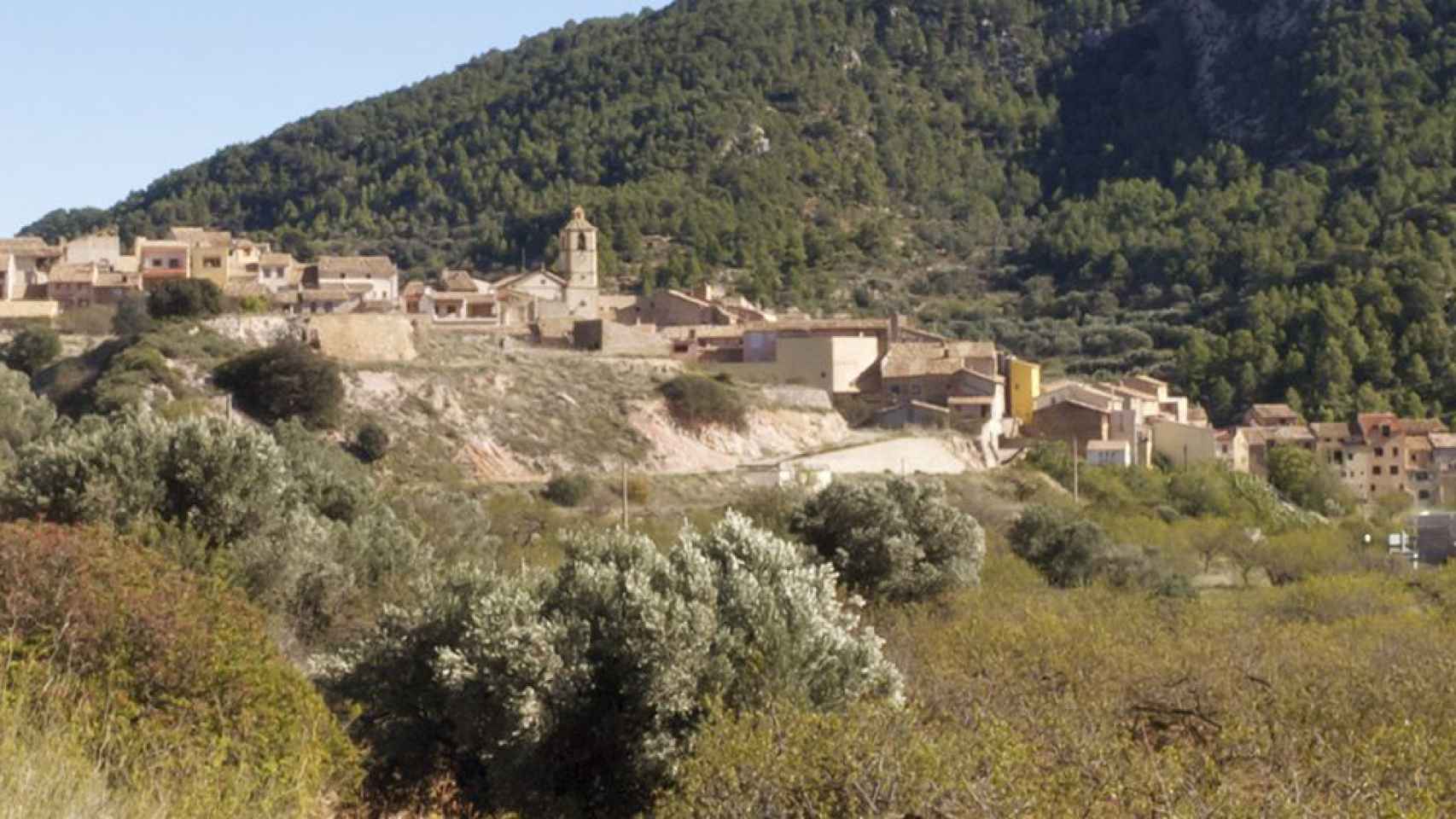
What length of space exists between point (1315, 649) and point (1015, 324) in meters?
59.0

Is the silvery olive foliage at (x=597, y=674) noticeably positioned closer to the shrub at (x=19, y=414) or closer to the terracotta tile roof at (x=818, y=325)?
the shrub at (x=19, y=414)

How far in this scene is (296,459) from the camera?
98.7 ft

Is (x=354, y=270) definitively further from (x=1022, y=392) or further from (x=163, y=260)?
(x=1022, y=392)

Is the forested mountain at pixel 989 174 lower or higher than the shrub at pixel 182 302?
higher

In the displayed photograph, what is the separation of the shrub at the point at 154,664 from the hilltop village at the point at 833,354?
36.4 meters

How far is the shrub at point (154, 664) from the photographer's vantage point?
12.9m

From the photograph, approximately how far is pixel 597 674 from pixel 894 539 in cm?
1249

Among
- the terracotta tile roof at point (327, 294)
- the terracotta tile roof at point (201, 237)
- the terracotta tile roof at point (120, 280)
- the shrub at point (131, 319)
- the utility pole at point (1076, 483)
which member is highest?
the terracotta tile roof at point (201, 237)

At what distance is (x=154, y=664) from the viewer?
48.8 feet

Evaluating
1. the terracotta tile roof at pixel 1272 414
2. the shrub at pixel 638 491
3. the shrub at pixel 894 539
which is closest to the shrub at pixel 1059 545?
the shrub at pixel 894 539

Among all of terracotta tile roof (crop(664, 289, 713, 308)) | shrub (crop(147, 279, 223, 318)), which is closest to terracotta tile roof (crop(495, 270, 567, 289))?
terracotta tile roof (crop(664, 289, 713, 308))

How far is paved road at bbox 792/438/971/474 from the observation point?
49.9 metres

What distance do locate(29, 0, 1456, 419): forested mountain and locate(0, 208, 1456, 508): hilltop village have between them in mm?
6102

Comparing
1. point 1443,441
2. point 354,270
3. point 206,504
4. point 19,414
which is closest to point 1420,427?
point 1443,441
